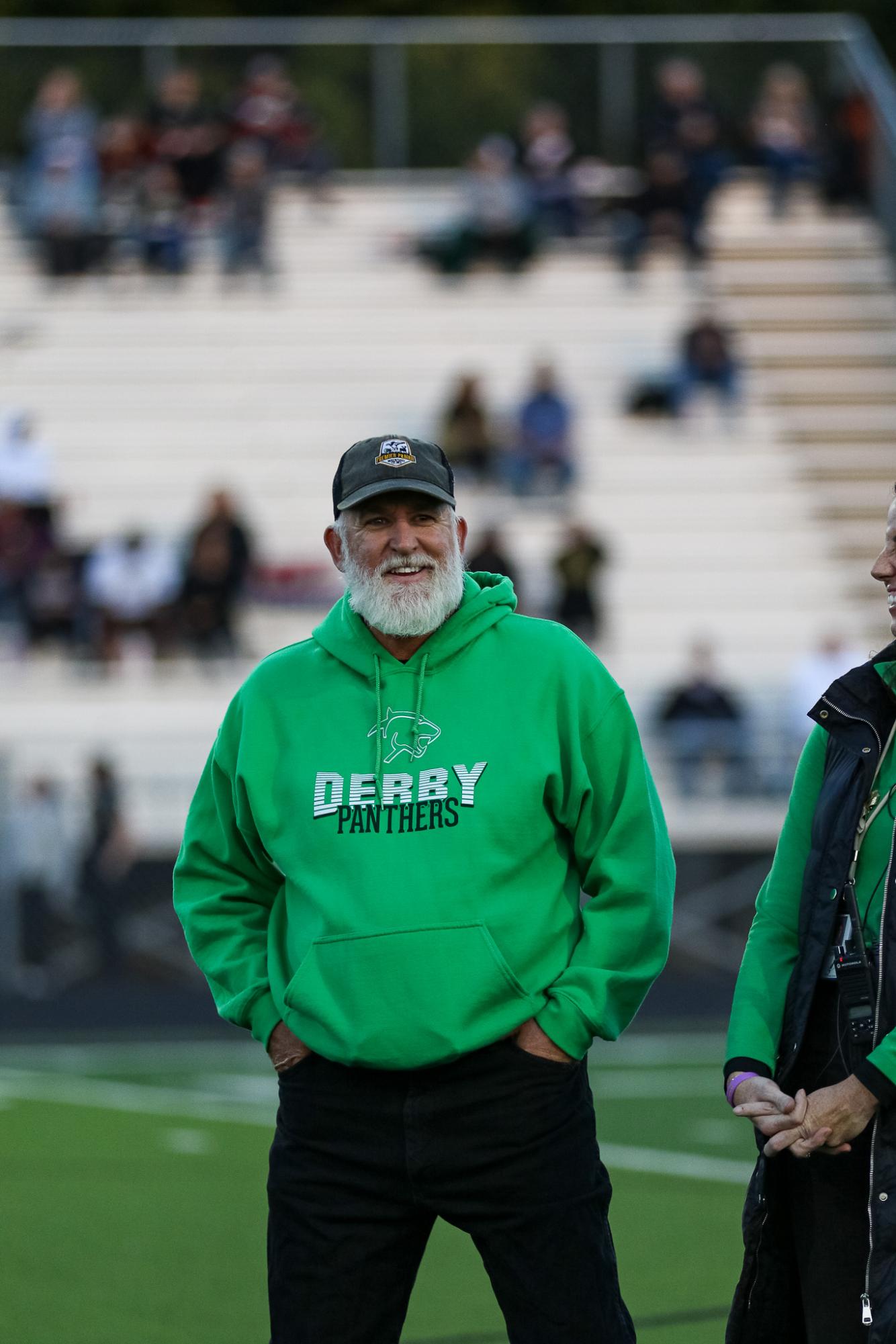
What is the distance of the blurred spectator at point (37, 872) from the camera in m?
13.4

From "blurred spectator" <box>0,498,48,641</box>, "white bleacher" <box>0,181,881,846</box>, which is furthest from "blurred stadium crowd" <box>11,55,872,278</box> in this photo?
"blurred spectator" <box>0,498,48,641</box>

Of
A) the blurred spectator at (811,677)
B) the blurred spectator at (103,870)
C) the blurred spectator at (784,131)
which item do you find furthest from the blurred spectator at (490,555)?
the blurred spectator at (784,131)

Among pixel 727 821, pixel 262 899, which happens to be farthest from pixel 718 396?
pixel 262 899

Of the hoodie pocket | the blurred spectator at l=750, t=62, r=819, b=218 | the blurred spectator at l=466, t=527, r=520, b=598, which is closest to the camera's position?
the hoodie pocket

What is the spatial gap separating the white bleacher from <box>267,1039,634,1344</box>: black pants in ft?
40.9

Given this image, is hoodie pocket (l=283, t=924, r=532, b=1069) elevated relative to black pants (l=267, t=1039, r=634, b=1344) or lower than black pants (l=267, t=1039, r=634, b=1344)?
elevated

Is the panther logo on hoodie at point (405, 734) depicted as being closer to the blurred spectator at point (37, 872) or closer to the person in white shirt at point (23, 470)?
the blurred spectator at point (37, 872)

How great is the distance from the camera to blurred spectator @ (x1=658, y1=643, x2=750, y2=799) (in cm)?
Result: 1395

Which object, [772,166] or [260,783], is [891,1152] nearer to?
[260,783]

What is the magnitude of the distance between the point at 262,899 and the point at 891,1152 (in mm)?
1239

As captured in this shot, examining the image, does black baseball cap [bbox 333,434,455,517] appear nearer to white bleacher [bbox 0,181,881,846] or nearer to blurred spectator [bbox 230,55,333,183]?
white bleacher [bbox 0,181,881,846]

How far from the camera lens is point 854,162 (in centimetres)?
2147

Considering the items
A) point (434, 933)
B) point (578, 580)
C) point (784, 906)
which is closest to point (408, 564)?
point (434, 933)

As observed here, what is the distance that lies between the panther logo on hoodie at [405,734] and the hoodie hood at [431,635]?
0.33 feet
